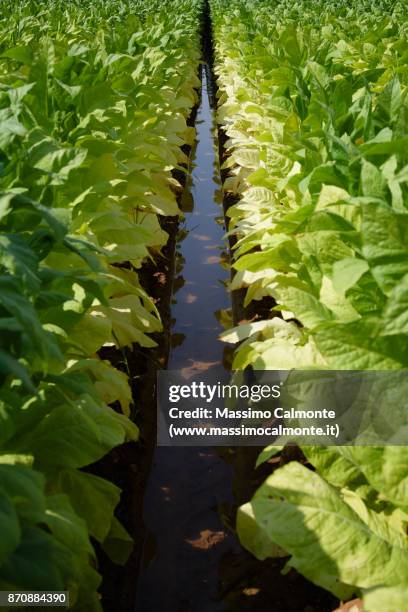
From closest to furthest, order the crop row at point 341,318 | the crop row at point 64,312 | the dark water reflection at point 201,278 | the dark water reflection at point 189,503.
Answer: the crop row at point 64,312 < the crop row at point 341,318 < the dark water reflection at point 189,503 < the dark water reflection at point 201,278

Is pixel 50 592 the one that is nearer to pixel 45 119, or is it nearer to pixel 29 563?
pixel 29 563

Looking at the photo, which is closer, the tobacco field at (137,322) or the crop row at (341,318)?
the tobacco field at (137,322)

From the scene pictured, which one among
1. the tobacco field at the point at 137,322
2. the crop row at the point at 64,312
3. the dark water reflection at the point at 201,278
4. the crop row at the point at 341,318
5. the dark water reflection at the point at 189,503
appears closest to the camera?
the crop row at the point at 64,312

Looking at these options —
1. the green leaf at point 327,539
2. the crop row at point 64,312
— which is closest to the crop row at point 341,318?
the green leaf at point 327,539

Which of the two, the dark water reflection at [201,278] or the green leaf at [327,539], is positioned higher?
the dark water reflection at [201,278]

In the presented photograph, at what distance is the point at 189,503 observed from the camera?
9.51 ft

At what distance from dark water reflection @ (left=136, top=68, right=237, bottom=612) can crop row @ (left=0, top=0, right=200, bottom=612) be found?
0.44 metres

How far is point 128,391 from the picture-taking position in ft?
8.18

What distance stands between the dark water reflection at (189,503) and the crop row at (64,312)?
0.44 metres

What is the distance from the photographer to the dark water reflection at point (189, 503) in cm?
250

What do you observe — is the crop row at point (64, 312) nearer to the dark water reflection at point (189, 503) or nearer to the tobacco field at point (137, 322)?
the tobacco field at point (137, 322)

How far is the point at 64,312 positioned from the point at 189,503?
1.17m

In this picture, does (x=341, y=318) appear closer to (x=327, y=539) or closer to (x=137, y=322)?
(x=327, y=539)

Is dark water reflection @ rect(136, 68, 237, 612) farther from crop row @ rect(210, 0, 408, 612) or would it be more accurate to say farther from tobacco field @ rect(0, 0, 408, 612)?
crop row @ rect(210, 0, 408, 612)
